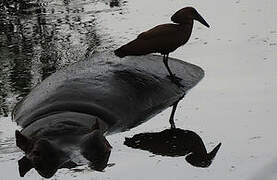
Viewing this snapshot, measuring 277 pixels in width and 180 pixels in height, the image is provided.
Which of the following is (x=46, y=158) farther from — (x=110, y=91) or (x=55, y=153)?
(x=110, y=91)

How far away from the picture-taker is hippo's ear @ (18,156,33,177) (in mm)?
4922

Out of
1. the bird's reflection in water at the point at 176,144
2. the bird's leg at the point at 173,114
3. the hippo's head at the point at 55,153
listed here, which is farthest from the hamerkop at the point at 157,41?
the hippo's head at the point at 55,153

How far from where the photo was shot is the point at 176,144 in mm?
5379

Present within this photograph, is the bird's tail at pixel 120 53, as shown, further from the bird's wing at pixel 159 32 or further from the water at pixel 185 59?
the water at pixel 185 59

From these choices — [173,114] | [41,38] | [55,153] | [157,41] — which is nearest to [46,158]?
[55,153]

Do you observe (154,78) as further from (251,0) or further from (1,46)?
(251,0)

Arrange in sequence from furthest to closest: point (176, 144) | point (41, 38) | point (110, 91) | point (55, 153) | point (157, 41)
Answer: point (41, 38) → point (157, 41) → point (110, 91) → point (176, 144) → point (55, 153)

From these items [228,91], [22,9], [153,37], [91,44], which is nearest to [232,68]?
[228,91]

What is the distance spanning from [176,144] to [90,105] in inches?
30.5

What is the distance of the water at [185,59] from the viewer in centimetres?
493

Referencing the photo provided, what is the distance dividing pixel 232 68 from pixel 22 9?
427 cm

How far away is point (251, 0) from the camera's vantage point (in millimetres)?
9555

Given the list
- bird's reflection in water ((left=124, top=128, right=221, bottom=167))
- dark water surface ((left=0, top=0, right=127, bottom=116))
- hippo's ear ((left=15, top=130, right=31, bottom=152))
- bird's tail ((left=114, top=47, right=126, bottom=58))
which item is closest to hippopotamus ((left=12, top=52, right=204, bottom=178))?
hippo's ear ((left=15, top=130, right=31, bottom=152))

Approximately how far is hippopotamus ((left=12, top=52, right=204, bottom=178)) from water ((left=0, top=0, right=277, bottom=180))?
3.9 inches
